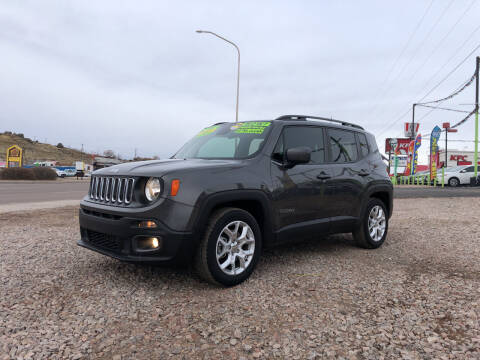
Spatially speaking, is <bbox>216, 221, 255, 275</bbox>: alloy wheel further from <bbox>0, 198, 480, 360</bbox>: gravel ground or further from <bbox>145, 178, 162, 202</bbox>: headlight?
<bbox>145, 178, 162, 202</bbox>: headlight

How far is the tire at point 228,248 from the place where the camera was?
10.8 feet

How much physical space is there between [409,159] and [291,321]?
30.8 meters

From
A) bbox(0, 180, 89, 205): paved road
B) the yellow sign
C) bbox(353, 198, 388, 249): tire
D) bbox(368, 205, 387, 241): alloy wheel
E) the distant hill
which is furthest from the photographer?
the distant hill

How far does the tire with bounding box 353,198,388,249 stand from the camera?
5.11 meters

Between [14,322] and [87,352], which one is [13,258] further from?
[87,352]

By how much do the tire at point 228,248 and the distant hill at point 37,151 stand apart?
94.5 m

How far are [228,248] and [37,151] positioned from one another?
114 m

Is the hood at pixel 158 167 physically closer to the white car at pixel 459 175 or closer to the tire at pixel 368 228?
the tire at pixel 368 228

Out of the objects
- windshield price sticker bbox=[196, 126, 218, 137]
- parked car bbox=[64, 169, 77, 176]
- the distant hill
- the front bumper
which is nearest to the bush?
parked car bbox=[64, 169, 77, 176]

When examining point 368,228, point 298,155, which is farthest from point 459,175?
point 298,155

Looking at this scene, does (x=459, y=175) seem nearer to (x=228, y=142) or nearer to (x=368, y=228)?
(x=368, y=228)

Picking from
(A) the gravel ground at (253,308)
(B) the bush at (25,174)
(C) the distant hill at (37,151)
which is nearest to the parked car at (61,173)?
(B) the bush at (25,174)

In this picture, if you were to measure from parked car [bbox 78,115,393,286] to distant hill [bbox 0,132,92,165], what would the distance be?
93890mm

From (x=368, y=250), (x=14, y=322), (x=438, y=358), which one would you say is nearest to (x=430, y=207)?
(x=368, y=250)
